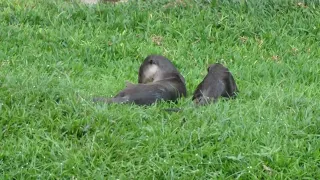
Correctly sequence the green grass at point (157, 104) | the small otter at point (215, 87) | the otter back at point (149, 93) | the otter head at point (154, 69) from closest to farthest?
1. the green grass at point (157, 104)
2. the otter back at point (149, 93)
3. the small otter at point (215, 87)
4. the otter head at point (154, 69)

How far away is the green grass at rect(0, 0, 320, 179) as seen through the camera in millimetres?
5578

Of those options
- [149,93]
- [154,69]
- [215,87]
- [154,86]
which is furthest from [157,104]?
[154,69]

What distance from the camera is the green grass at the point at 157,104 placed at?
558 centimetres

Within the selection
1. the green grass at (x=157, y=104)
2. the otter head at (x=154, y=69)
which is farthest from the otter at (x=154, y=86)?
the green grass at (x=157, y=104)

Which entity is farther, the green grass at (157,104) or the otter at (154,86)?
the otter at (154,86)

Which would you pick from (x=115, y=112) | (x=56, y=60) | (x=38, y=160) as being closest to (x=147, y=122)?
(x=115, y=112)

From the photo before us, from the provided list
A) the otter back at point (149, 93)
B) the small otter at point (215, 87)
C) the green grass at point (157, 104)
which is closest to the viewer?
the green grass at point (157, 104)

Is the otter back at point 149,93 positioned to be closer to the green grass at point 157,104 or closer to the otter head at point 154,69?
the green grass at point 157,104

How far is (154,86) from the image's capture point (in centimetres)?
707

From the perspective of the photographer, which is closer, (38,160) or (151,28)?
(38,160)

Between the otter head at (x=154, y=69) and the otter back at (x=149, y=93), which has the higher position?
the otter back at (x=149, y=93)

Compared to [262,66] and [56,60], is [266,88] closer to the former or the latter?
[262,66]

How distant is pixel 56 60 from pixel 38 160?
3004 millimetres

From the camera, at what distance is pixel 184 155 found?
5.65m
